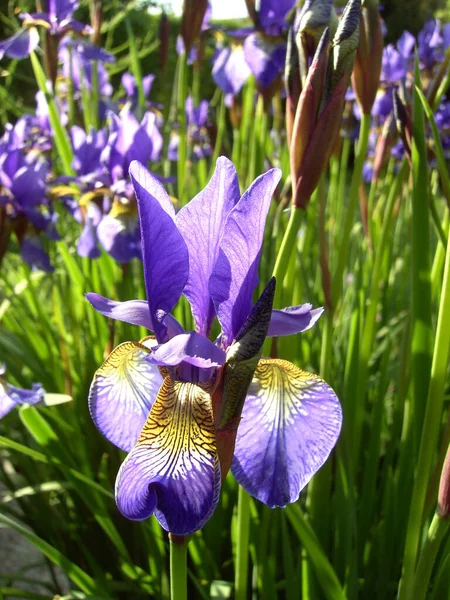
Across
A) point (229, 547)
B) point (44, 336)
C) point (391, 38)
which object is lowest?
point (229, 547)

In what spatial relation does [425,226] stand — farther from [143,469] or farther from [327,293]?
[143,469]

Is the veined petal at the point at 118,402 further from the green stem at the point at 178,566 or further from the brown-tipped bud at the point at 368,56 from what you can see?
the brown-tipped bud at the point at 368,56

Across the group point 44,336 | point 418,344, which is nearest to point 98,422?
point 418,344

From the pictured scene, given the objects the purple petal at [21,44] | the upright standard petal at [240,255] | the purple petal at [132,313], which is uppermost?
the purple petal at [21,44]

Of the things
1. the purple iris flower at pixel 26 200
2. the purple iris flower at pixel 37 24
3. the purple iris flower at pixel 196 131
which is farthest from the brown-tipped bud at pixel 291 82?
the purple iris flower at pixel 196 131

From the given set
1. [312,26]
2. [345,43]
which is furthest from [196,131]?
[345,43]

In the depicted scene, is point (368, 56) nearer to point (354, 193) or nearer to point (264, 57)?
point (354, 193)
